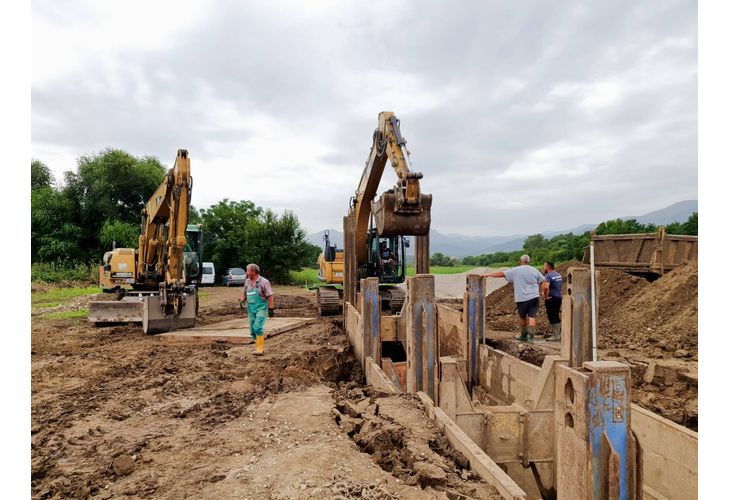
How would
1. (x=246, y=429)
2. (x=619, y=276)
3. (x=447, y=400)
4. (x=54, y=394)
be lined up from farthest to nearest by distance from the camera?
(x=619, y=276) → (x=54, y=394) → (x=447, y=400) → (x=246, y=429)

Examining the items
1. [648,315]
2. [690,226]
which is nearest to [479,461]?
[648,315]

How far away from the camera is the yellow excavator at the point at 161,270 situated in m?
10.4

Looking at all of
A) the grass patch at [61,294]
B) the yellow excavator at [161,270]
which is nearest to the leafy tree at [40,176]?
the grass patch at [61,294]

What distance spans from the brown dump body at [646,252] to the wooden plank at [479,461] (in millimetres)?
10868

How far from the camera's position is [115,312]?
1213 centimetres

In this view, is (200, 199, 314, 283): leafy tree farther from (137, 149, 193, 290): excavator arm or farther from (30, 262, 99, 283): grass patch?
(137, 149, 193, 290): excavator arm

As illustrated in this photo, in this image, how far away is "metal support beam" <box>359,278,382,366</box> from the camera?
24.0ft

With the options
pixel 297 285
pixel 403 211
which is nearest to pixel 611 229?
pixel 403 211

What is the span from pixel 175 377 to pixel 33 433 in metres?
2.18

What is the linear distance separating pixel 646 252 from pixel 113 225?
31524 millimetres

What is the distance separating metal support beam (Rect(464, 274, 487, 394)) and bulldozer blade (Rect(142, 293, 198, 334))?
700 cm

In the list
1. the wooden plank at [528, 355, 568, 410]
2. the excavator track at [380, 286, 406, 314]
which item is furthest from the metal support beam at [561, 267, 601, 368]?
the excavator track at [380, 286, 406, 314]

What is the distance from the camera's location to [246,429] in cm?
449

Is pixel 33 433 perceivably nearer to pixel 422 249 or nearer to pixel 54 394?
pixel 54 394
